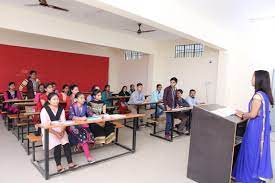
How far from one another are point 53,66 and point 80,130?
5.71 m

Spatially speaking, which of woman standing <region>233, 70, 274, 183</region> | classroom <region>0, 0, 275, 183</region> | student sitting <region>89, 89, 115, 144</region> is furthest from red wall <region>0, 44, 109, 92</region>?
woman standing <region>233, 70, 274, 183</region>

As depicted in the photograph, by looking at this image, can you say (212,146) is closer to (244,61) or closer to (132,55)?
(244,61)

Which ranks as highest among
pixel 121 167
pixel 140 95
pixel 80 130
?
pixel 140 95

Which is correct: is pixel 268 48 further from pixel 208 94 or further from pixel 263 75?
pixel 263 75

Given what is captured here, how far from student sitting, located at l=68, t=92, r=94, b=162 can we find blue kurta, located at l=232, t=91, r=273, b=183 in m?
2.29

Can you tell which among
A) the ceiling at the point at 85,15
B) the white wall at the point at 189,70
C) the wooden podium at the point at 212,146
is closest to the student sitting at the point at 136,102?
the ceiling at the point at 85,15

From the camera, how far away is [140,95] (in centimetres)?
634

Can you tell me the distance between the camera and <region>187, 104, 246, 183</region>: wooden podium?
2.62 meters

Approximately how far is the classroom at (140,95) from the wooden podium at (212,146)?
1 cm

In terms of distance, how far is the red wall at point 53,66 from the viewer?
7386 millimetres

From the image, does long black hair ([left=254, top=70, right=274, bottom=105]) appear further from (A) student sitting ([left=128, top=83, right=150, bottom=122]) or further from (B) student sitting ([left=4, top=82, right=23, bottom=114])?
(B) student sitting ([left=4, top=82, right=23, bottom=114])

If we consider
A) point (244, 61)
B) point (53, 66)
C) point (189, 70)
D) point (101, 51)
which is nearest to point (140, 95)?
point (189, 70)

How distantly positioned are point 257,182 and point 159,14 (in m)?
2.95

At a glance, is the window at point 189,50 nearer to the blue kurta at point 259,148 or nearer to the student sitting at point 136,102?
the student sitting at point 136,102
